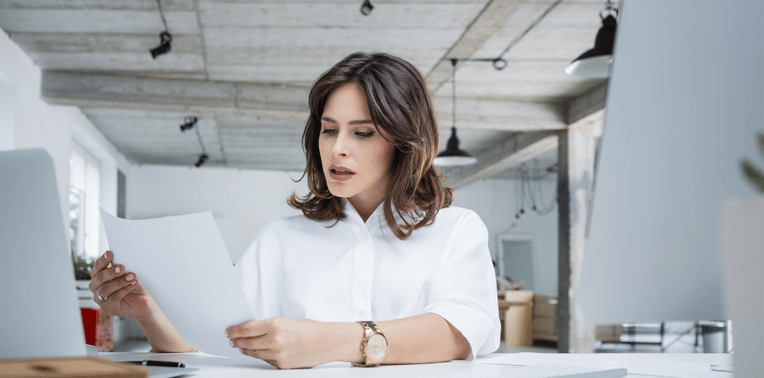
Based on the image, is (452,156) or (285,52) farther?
(452,156)

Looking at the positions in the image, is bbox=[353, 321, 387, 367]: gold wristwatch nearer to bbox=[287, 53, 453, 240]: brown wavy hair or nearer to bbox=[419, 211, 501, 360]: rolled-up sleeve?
bbox=[419, 211, 501, 360]: rolled-up sleeve

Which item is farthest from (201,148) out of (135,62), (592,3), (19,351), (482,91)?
(19,351)

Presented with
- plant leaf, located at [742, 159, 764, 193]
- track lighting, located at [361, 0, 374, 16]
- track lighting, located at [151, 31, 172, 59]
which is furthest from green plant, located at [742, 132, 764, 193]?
track lighting, located at [151, 31, 172, 59]

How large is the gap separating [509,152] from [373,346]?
8604mm

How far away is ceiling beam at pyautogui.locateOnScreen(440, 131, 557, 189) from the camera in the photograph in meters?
8.35

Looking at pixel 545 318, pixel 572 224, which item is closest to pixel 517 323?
pixel 545 318

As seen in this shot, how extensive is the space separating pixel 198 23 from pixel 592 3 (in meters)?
3.07

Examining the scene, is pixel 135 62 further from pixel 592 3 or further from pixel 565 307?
pixel 565 307

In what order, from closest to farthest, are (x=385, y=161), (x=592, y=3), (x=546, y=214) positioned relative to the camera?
(x=385, y=161) → (x=592, y=3) → (x=546, y=214)

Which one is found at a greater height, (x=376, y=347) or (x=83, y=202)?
(x=83, y=202)

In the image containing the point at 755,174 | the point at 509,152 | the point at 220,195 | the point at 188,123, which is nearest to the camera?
the point at 755,174

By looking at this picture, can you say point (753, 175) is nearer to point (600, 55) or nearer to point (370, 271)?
point (370, 271)

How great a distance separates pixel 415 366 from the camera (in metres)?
1.01

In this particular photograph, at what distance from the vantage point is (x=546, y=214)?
46.9 feet
